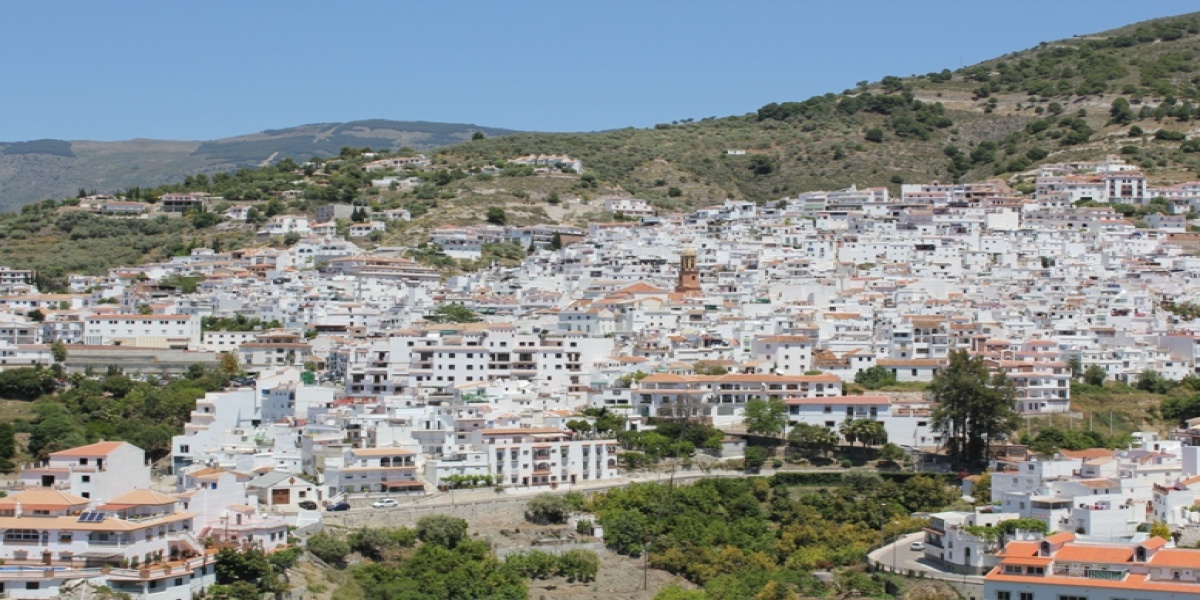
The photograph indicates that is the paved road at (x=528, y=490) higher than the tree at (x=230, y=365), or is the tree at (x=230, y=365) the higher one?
the tree at (x=230, y=365)

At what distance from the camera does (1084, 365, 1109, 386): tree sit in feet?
140

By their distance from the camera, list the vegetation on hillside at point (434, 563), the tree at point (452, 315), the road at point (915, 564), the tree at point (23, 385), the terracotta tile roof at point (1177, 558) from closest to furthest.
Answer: the terracotta tile roof at point (1177, 558) < the road at point (915, 564) < the vegetation on hillside at point (434, 563) < the tree at point (23, 385) < the tree at point (452, 315)

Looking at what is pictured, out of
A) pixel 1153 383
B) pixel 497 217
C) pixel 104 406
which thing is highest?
pixel 497 217

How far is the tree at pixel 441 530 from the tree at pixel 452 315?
18027mm

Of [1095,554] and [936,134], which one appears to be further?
[936,134]

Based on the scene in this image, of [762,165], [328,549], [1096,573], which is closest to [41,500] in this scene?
[328,549]

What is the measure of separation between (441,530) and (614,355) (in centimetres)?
1327

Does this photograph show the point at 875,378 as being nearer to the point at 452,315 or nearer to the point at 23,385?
the point at 452,315

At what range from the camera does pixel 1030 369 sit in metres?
41.3

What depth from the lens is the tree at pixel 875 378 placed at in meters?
42.0

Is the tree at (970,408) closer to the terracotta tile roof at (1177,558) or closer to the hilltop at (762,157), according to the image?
the terracotta tile roof at (1177,558)

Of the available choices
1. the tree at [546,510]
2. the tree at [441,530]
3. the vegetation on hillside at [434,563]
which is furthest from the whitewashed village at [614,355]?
the tree at [441,530]

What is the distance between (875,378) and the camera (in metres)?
42.4

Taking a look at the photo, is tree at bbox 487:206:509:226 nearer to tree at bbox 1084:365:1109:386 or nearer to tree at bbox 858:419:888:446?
tree at bbox 1084:365:1109:386
